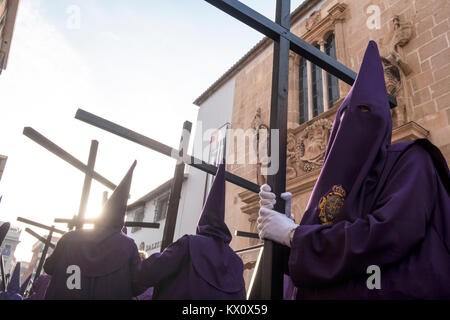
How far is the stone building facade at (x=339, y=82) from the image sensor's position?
19.5 feet

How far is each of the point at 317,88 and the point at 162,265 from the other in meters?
7.15

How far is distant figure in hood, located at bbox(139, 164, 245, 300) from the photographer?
10.6ft

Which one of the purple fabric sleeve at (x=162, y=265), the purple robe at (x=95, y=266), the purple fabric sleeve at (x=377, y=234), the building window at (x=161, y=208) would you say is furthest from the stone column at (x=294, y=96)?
the building window at (x=161, y=208)

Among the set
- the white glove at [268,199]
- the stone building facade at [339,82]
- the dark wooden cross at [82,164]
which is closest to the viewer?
the white glove at [268,199]

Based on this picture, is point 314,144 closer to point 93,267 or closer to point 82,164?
point 82,164

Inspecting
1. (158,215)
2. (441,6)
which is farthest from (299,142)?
(158,215)

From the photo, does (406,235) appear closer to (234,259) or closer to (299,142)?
(234,259)

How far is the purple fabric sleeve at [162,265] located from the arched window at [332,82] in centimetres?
607

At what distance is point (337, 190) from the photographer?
4.76 feet

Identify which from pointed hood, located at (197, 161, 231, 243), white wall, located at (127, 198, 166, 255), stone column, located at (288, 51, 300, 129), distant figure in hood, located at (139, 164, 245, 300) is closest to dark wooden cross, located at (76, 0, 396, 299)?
pointed hood, located at (197, 161, 231, 243)

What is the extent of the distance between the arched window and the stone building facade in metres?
0.03

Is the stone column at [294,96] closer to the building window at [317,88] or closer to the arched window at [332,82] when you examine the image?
the building window at [317,88]

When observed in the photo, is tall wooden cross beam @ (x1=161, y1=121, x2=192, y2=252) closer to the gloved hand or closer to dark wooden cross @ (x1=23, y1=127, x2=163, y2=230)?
dark wooden cross @ (x1=23, y1=127, x2=163, y2=230)
